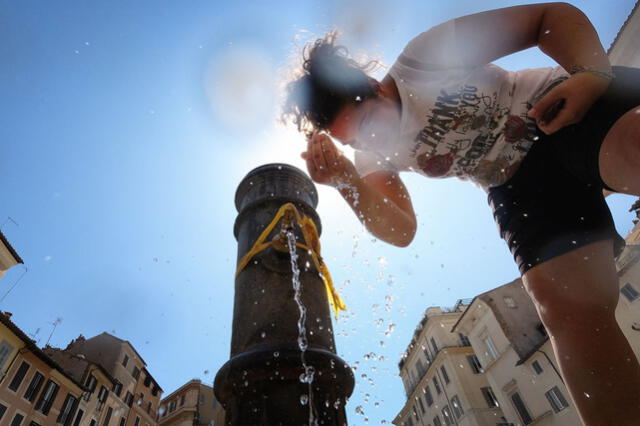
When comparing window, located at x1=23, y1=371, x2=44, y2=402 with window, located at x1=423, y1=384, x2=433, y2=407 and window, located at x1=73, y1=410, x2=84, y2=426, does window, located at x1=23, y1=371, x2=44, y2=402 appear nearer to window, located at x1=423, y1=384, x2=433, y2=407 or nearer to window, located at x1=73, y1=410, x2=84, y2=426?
window, located at x1=73, y1=410, x2=84, y2=426

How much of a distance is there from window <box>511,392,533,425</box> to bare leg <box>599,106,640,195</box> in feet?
77.4

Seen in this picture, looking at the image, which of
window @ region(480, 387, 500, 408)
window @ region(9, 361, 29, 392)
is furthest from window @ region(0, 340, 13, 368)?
window @ region(480, 387, 500, 408)

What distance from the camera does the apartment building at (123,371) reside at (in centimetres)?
3541

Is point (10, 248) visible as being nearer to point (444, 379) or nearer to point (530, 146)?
point (530, 146)

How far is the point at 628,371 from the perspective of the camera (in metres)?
1.33

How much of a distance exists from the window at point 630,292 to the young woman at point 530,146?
19096 mm

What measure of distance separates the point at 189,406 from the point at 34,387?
2164cm

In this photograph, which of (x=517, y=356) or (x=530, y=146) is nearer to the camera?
(x=530, y=146)

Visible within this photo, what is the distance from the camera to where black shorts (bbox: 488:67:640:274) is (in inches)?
58.4

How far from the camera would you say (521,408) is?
20.4m

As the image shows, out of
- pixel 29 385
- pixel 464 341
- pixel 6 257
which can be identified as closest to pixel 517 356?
pixel 464 341

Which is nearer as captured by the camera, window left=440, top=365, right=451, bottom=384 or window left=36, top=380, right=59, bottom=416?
window left=36, top=380, right=59, bottom=416

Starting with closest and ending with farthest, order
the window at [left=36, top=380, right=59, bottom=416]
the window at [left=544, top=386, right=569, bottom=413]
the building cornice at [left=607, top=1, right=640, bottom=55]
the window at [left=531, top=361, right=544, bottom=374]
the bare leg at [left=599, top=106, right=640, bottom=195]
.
A: 1. the bare leg at [left=599, top=106, right=640, bottom=195]
2. the building cornice at [left=607, top=1, right=640, bottom=55]
3. the window at [left=544, top=386, right=569, bottom=413]
4. the window at [left=531, top=361, right=544, bottom=374]
5. the window at [left=36, top=380, right=59, bottom=416]

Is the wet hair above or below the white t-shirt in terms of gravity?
above
